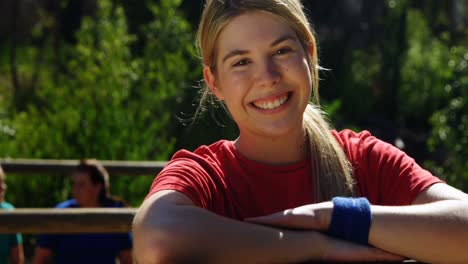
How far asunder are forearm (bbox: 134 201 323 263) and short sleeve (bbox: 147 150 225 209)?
6cm

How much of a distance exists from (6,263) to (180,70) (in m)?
3.62

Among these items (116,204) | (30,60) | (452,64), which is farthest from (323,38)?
(116,204)

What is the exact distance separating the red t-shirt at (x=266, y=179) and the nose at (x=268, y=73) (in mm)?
161

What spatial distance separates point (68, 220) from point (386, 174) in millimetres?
1543

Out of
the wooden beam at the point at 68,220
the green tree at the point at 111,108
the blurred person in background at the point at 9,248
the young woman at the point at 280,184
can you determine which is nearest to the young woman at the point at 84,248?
the blurred person in background at the point at 9,248

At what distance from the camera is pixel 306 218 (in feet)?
4.72

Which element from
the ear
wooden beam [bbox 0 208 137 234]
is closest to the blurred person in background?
wooden beam [bbox 0 208 137 234]

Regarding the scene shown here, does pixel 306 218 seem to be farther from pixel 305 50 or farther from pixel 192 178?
pixel 305 50

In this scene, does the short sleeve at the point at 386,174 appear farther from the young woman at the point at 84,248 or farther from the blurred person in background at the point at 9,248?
the blurred person in background at the point at 9,248

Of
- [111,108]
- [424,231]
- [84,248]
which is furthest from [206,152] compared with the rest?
[111,108]

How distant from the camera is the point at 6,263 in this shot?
15.7 ft

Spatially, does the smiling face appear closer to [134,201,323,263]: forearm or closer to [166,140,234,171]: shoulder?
[166,140,234,171]: shoulder

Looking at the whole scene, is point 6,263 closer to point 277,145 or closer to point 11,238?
point 11,238

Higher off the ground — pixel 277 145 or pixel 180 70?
pixel 277 145
